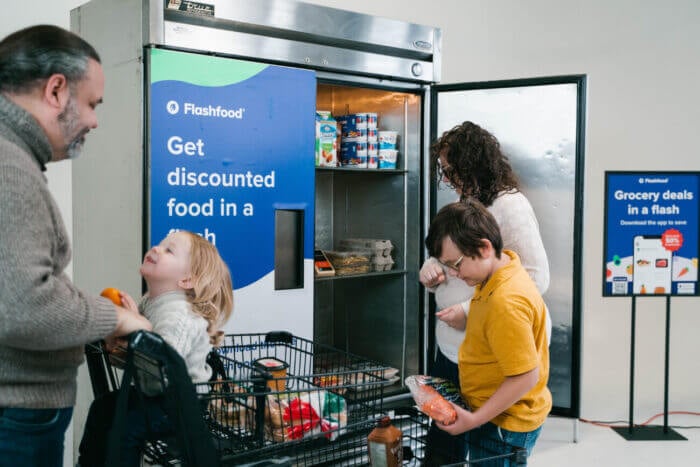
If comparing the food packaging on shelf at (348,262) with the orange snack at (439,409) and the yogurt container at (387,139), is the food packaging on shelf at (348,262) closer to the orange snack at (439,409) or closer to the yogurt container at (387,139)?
the yogurt container at (387,139)

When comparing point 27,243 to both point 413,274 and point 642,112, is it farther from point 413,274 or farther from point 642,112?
point 642,112

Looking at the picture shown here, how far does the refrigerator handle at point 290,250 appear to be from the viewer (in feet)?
10.7

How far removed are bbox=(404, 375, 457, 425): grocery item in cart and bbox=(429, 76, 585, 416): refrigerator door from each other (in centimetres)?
196

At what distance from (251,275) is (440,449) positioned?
1373 mm

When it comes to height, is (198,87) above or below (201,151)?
above

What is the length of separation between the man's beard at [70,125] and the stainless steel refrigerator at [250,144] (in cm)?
115

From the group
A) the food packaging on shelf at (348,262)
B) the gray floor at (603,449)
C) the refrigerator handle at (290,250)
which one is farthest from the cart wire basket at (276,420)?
the gray floor at (603,449)

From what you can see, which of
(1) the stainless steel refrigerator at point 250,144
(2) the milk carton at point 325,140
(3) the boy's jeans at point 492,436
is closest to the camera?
(3) the boy's jeans at point 492,436

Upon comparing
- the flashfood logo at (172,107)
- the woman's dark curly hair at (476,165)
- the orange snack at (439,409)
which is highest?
the flashfood logo at (172,107)

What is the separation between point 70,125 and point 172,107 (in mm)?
1261

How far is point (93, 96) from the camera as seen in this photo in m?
1.66

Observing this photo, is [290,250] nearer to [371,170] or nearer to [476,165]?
[371,170]

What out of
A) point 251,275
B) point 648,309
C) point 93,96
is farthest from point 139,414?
point 648,309

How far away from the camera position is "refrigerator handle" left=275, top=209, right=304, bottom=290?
3256mm
